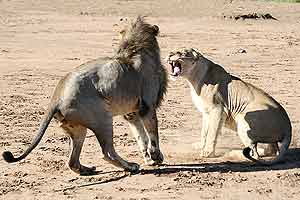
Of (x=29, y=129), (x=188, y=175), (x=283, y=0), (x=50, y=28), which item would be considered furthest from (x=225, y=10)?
(x=188, y=175)

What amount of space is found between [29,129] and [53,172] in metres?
2.35

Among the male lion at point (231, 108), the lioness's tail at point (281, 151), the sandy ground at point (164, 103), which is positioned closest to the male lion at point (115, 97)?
the sandy ground at point (164, 103)

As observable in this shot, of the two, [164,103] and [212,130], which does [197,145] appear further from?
[164,103]

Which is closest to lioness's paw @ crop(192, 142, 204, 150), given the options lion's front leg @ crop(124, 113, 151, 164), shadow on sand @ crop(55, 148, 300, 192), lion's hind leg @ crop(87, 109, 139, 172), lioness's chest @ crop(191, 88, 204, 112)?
lioness's chest @ crop(191, 88, 204, 112)

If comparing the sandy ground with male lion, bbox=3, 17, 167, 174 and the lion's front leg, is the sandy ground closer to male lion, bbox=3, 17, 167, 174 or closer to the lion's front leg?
the lion's front leg

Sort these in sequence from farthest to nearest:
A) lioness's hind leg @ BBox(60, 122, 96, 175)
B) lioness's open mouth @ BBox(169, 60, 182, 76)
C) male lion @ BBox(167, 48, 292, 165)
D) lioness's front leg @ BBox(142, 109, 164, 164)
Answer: lioness's open mouth @ BBox(169, 60, 182, 76) < male lion @ BBox(167, 48, 292, 165) < lioness's front leg @ BBox(142, 109, 164, 164) < lioness's hind leg @ BBox(60, 122, 96, 175)

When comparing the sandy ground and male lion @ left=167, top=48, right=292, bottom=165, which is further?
male lion @ left=167, top=48, right=292, bottom=165

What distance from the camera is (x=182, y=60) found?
10.1 meters

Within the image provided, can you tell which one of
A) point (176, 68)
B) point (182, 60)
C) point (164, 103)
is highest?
point (182, 60)

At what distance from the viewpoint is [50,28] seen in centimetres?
2486

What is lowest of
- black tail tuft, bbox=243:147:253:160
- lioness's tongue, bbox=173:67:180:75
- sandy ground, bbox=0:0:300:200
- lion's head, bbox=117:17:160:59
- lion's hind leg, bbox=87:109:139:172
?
sandy ground, bbox=0:0:300:200

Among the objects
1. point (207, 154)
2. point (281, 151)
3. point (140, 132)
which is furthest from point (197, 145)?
point (281, 151)

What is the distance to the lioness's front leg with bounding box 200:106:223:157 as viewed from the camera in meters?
9.74

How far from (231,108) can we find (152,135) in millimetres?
1117
